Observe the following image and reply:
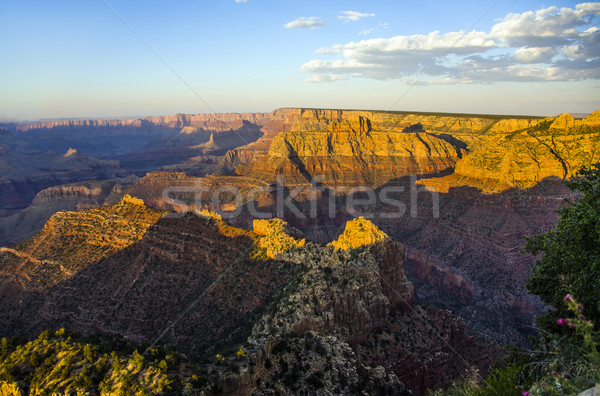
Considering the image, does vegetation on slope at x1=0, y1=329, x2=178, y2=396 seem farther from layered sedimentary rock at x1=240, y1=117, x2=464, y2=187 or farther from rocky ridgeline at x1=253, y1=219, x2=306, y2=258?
layered sedimentary rock at x1=240, y1=117, x2=464, y2=187

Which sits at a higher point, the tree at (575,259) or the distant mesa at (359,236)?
the tree at (575,259)

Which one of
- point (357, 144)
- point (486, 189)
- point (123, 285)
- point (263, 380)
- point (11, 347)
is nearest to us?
point (11, 347)

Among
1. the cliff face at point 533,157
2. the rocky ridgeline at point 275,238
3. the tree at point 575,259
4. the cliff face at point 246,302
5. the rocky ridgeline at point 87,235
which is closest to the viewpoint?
the tree at point 575,259

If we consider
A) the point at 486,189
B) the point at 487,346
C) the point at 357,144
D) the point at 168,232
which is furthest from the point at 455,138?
the point at 168,232

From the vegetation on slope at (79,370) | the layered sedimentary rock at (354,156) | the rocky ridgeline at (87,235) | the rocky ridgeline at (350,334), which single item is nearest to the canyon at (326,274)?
the rocky ridgeline at (350,334)

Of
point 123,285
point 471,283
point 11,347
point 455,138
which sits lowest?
point 471,283

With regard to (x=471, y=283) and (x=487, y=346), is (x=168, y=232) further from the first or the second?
(x=471, y=283)

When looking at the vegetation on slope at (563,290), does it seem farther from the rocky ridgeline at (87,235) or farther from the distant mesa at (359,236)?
the rocky ridgeline at (87,235)

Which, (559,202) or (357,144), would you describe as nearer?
(559,202)
